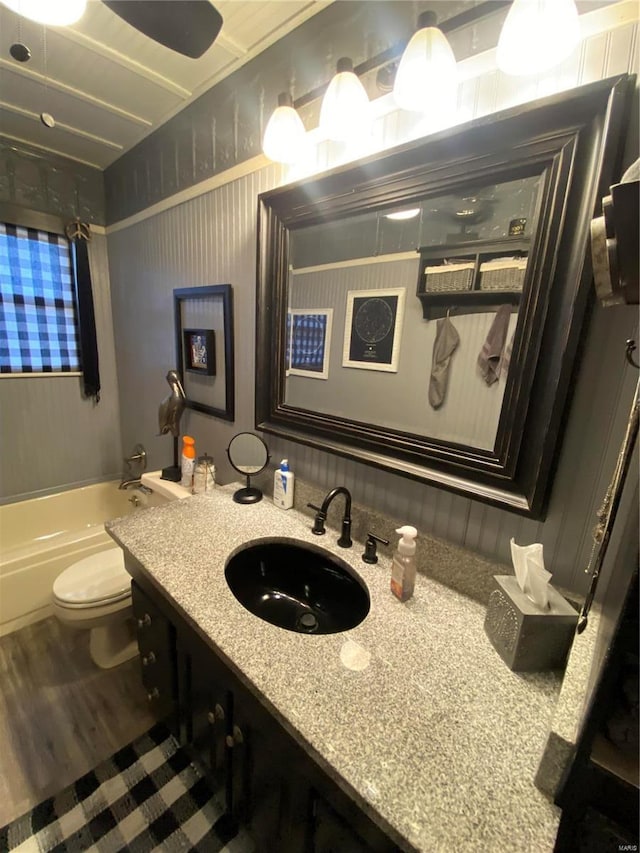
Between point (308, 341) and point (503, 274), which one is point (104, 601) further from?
point (503, 274)

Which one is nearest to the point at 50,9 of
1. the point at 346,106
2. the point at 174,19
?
the point at 174,19

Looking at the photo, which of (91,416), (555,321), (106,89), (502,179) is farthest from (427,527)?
(91,416)

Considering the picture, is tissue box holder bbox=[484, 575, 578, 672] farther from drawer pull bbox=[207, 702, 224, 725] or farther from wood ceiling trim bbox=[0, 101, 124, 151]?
wood ceiling trim bbox=[0, 101, 124, 151]

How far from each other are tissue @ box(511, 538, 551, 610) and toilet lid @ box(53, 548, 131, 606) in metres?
1.50

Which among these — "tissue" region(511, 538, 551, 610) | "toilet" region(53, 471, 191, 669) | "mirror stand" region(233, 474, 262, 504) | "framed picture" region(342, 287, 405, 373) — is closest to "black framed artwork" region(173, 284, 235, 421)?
"mirror stand" region(233, 474, 262, 504)

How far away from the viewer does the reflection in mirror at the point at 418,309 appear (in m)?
0.78

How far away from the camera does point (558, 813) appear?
0.47 metres

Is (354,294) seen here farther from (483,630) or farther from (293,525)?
(483,630)

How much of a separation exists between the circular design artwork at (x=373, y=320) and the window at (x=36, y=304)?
2194 millimetres

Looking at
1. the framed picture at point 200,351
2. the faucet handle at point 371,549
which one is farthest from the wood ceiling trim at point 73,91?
the faucet handle at point 371,549

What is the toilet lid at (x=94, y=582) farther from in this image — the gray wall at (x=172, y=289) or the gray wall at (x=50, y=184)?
the gray wall at (x=50, y=184)

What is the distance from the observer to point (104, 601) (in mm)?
1418

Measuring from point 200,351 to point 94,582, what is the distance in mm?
1150

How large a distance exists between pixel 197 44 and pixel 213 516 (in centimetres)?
134
